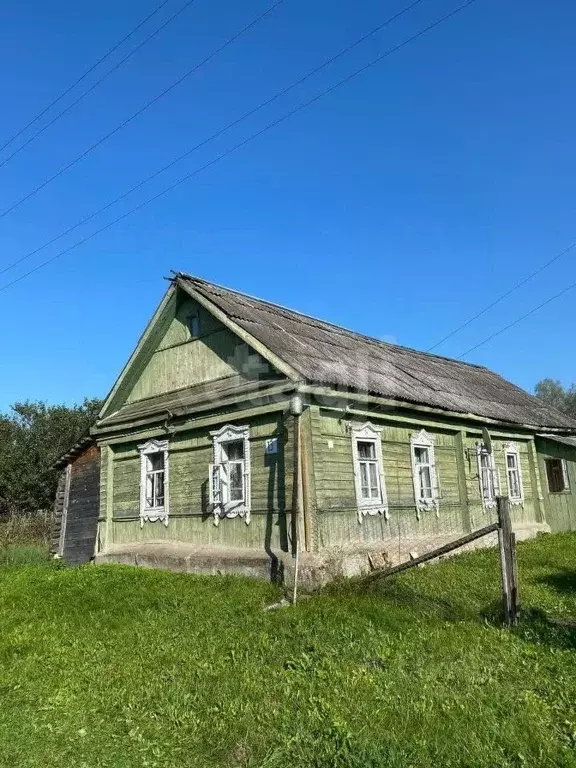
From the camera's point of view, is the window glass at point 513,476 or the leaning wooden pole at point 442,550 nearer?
the leaning wooden pole at point 442,550

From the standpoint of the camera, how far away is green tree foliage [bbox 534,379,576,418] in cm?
6166

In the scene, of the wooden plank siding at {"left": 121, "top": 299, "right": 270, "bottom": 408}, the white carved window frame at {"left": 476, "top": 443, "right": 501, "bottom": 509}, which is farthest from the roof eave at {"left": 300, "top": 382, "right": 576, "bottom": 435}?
the wooden plank siding at {"left": 121, "top": 299, "right": 270, "bottom": 408}

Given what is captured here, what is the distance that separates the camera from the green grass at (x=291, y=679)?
420 cm

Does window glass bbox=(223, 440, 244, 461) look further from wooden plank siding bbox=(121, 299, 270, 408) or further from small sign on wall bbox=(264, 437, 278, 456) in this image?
wooden plank siding bbox=(121, 299, 270, 408)

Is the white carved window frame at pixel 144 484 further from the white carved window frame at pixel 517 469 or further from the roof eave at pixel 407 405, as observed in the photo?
the white carved window frame at pixel 517 469

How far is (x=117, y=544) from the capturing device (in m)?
13.6

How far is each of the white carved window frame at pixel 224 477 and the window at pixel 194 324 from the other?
2.47 meters

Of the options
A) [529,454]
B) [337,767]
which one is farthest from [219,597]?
[529,454]

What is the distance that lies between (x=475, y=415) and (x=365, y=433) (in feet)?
13.6

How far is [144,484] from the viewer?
1329 cm

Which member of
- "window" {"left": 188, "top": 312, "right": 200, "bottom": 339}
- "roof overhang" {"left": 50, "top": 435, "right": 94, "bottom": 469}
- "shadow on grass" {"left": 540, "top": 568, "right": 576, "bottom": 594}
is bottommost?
"shadow on grass" {"left": 540, "top": 568, "right": 576, "bottom": 594}

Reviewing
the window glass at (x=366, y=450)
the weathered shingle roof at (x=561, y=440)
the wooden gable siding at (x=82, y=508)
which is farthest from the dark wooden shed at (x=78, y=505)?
the weathered shingle roof at (x=561, y=440)

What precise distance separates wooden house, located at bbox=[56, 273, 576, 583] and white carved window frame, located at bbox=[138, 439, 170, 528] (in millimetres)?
33

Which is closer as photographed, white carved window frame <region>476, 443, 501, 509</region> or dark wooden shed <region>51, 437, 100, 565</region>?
white carved window frame <region>476, 443, 501, 509</region>
